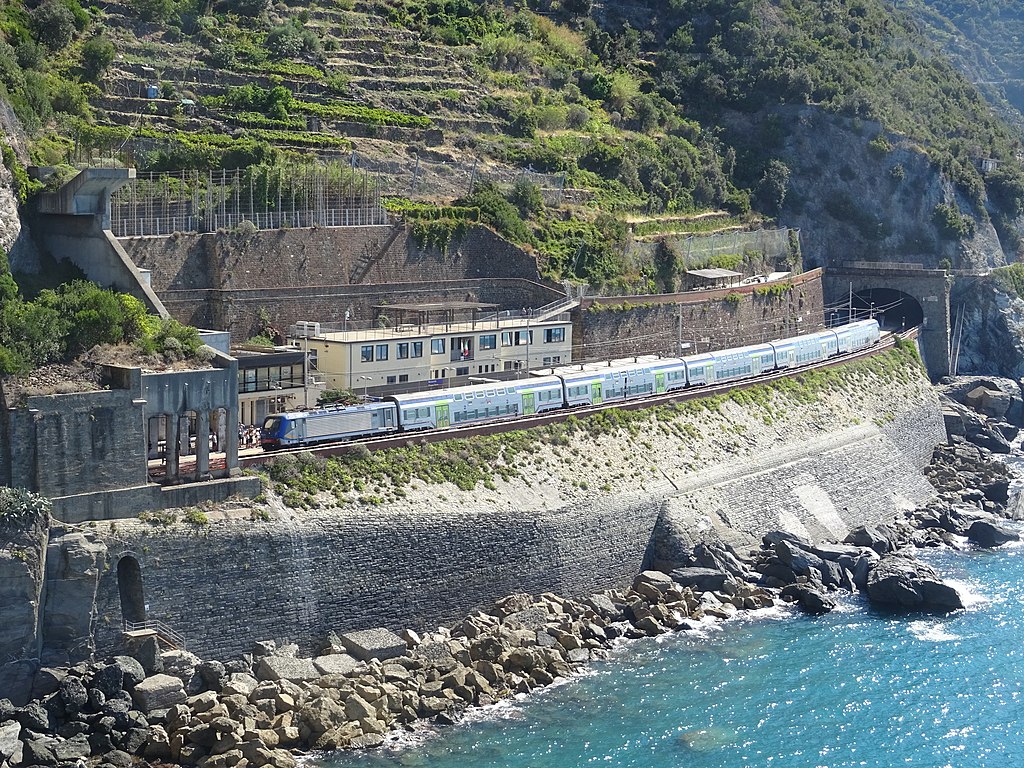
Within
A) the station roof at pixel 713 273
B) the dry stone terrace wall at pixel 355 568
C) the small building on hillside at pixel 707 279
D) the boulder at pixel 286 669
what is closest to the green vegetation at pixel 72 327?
the dry stone terrace wall at pixel 355 568

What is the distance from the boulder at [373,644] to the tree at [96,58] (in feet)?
110

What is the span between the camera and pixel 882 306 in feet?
319

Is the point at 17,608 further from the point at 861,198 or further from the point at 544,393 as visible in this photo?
the point at 861,198

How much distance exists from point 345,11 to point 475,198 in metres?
19.3

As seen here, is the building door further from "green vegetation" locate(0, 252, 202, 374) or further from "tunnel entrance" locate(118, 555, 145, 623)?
"tunnel entrance" locate(118, 555, 145, 623)

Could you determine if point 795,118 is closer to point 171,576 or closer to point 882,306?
point 882,306

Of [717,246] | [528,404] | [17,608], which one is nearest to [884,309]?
[717,246]

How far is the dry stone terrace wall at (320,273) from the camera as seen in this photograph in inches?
2387

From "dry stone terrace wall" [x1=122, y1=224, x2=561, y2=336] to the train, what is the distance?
672 centimetres

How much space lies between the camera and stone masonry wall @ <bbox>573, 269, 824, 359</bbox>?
2879 inches

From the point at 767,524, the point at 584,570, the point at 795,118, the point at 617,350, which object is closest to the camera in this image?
the point at 584,570

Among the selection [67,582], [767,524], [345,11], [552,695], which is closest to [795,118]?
[345,11]

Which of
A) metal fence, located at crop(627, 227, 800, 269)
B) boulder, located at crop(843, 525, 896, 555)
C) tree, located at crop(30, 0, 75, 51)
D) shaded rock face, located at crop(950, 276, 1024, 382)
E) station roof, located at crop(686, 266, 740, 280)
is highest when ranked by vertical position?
tree, located at crop(30, 0, 75, 51)

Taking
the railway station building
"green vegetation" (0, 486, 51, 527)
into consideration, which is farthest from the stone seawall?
the railway station building
